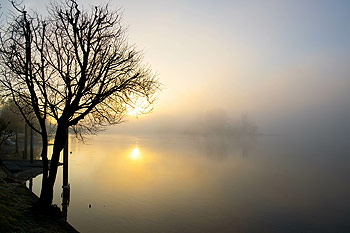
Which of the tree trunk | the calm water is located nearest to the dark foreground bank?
the tree trunk

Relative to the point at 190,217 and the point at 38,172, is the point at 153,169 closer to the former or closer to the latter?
the point at 38,172

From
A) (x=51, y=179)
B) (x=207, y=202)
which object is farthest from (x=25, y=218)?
(x=207, y=202)

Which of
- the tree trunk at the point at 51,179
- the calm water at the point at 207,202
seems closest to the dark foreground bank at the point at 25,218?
the tree trunk at the point at 51,179

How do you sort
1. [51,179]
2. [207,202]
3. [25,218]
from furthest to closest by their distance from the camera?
[207,202] < [51,179] < [25,218]

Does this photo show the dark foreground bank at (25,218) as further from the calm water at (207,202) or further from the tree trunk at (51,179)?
the calm water at (207,202)

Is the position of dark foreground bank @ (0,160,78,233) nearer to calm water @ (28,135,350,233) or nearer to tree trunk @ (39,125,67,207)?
tree trunk @ (39,125,67,207)

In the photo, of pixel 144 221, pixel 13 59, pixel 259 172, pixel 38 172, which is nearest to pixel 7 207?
pixel 13 59

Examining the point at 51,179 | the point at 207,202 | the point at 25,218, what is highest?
the point at 51,179

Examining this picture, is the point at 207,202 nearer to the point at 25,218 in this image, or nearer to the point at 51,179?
the point at 51,179

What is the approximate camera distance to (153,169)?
36938 mm

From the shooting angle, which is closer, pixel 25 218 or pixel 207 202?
pixel 25 218

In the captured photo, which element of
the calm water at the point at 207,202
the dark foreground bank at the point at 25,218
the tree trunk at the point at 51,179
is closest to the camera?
the dark foreground bank at the point at 25,218

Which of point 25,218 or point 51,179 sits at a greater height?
point 51,179

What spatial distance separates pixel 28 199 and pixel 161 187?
14958mm
